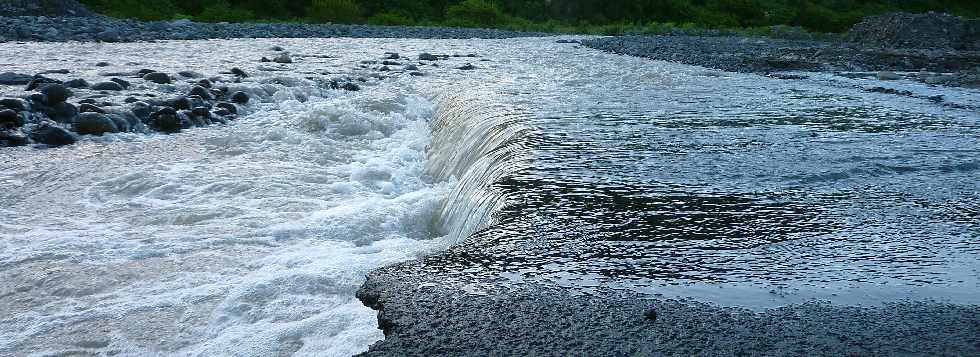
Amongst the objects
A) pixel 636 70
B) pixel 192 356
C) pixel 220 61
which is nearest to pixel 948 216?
pixel 192 356

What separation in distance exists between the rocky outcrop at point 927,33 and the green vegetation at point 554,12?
11733 mm

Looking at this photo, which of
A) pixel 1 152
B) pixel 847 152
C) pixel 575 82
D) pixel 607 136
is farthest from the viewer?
pixel 575 82

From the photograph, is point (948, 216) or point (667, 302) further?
point (948, 216)

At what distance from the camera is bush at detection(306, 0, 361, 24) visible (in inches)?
1426

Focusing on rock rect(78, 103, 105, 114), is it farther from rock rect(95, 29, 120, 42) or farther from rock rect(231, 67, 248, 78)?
rock rect(95, 29, 120, 42)

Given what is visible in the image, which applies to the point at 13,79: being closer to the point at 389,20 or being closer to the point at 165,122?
the point at 165,122

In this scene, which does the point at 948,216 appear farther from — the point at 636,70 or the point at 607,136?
the point at 636,70

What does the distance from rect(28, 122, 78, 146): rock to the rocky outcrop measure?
67.9ft

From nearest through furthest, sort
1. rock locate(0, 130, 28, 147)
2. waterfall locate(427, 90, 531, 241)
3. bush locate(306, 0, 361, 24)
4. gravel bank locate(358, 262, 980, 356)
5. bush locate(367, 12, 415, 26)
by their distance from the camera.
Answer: gravel bank locate(358, 262, 980, 356) → waterfall locate(427, 90, 531, 241) → rock locate(0, 130, 28, 147) → bush locate(367, 12, 415, 26) → bush locate(306, 0, 361, 24)

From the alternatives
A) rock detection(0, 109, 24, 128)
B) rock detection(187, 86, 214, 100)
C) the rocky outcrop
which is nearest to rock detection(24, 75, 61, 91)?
rock detection(187, 86, 214, 100)

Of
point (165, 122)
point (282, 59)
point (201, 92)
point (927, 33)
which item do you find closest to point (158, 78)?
point (201, 92)

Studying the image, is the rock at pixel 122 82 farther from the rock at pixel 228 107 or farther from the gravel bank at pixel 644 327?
the gravel bank at pixel 644 327

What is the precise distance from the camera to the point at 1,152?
7238 mm

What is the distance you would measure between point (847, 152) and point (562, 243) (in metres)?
3.35
